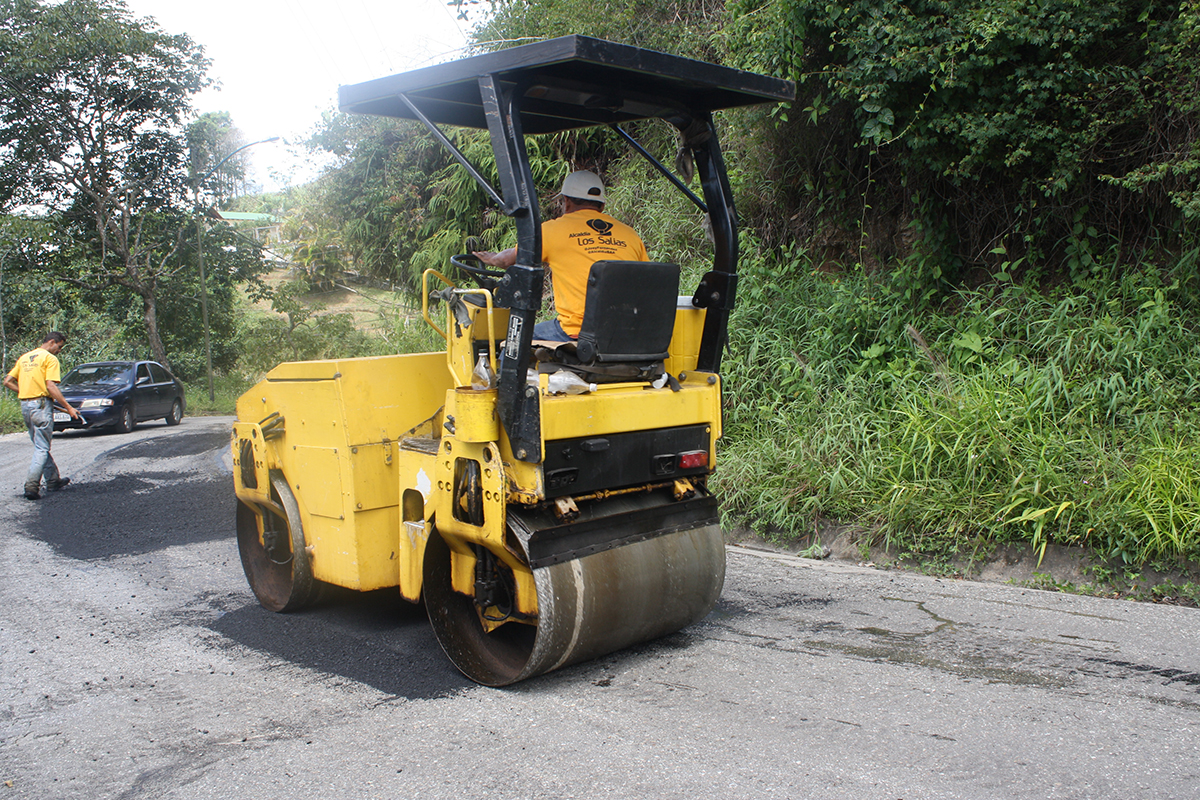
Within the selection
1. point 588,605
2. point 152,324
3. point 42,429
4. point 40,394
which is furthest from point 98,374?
point 588,605

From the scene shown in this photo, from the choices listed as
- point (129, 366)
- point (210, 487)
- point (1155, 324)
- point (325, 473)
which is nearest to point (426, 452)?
point (325, 473)

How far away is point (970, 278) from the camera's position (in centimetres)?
809

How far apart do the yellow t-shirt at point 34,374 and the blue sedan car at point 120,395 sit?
6463 millimetres

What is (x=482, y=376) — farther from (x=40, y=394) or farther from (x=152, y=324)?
(x=152, y=324)

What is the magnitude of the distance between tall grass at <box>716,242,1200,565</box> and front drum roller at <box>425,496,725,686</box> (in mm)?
2371

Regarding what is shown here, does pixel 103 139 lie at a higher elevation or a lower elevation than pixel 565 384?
higher

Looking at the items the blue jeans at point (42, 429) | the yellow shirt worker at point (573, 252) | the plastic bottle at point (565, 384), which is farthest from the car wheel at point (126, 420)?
the plastic bottle at point (565, 384)

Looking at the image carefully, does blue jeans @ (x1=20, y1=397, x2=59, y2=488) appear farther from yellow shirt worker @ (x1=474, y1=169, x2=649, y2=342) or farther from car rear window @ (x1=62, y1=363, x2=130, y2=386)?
car rear window @ (x1=62, y1=363, x2=130, y2=386)

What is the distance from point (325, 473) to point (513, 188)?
186cm

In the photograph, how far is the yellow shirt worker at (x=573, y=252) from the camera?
13.3 feet

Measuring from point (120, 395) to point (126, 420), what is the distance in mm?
493

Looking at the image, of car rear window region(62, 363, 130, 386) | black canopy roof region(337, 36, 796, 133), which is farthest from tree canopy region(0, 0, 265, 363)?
black canopy roof region(337, 36, 796, 133)

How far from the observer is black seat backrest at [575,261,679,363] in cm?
377

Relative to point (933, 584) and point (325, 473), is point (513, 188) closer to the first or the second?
point (325, 473)
